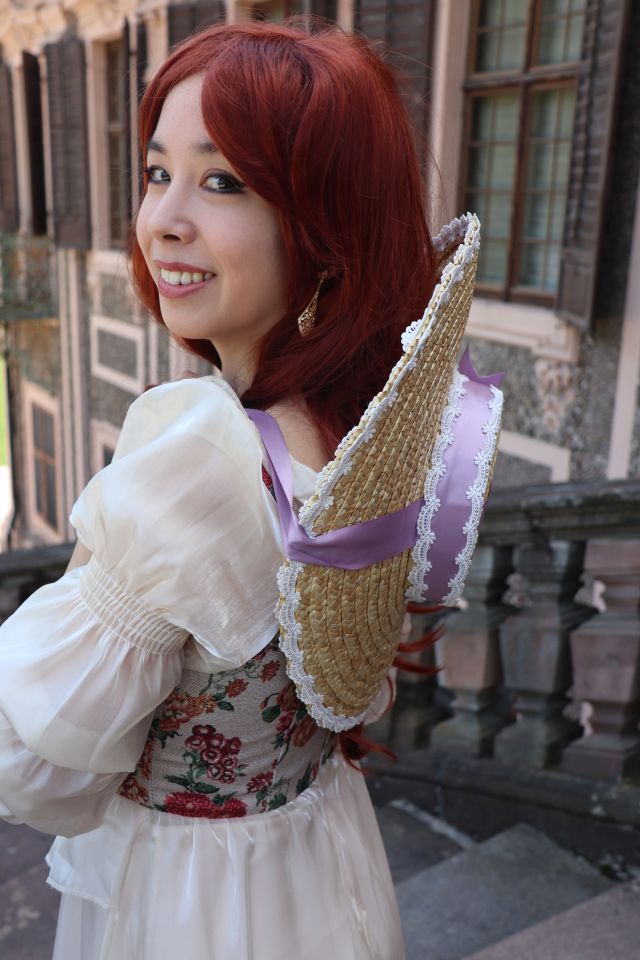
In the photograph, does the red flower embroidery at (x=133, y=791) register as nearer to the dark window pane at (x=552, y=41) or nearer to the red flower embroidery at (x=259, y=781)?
the red flower embroidery at (x=259, y=781)

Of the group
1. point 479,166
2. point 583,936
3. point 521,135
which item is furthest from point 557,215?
Answer: point 583,936

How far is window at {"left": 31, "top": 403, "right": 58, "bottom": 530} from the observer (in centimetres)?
1002

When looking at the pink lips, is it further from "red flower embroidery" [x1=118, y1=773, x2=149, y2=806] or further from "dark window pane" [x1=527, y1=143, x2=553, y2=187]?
"dark window pane" [x1=527, y1=143, x2=553, y2=187]

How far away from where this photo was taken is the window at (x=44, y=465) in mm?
10016

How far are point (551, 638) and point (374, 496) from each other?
135 centimetres

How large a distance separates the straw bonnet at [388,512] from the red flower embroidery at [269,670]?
0.10 ft

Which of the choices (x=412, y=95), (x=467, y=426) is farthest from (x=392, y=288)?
(x=412, y=95)

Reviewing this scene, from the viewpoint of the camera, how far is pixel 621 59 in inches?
138

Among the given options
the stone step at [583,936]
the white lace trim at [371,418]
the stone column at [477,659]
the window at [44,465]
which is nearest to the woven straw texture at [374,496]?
the white lace trim at [371,418]

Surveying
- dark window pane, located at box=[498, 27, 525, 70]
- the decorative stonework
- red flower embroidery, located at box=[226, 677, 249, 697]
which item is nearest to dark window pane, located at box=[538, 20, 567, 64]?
dark window pane, located at box=[498, 27, 525, 70]

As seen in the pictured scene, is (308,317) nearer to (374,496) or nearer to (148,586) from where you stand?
(374,496)

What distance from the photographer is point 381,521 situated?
3.10ft

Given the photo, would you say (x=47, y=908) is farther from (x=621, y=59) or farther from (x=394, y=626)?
(x=621, y=59)

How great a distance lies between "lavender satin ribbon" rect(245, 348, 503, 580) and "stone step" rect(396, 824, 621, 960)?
3.57 feet
